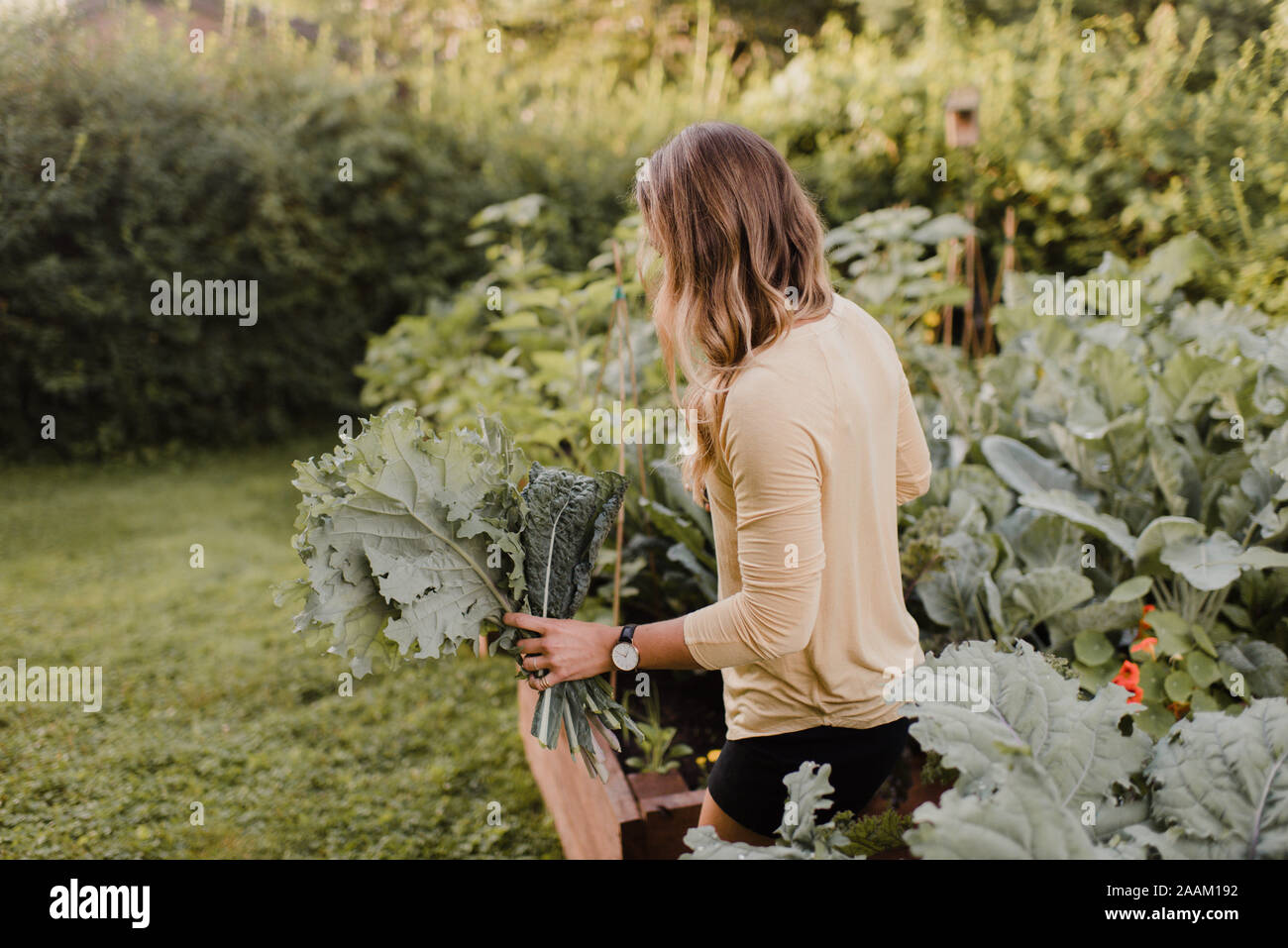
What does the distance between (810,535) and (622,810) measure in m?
1.13

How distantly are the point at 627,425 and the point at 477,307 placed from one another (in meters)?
2.46

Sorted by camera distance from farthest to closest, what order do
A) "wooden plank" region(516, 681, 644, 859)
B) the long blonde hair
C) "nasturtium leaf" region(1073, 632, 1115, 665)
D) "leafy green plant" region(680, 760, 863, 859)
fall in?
"nasturtium leaf" region(1073, 632, 1115, 665) → "wooden plank" region(516, 681, 644, 859) → the long blonde hair → "leafy green plant" region(680, 760, 863, 859)

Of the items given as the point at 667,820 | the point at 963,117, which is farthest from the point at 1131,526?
the point at 963,117

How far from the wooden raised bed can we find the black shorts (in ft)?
1.36

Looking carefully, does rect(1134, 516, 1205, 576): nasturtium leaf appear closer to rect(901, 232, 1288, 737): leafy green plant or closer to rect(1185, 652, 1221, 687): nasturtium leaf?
rect(901, 232, 1288, 737): leafy green plant

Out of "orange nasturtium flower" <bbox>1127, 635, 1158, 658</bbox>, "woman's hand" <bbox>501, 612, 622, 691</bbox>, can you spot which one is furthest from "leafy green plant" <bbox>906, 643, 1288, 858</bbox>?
"orange nasturtium flower" <bbox>1127, 635, 1158, 658</bbox>

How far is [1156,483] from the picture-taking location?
270cm

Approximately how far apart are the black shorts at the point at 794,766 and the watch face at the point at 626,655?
0.28m


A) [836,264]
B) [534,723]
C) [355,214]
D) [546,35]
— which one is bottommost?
[534,723]

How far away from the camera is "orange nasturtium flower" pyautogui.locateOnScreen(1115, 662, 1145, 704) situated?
2256mm

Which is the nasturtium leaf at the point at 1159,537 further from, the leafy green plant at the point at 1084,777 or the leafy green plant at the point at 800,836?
the leafy green plant at the point at 800,836

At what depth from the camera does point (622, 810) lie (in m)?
2.10

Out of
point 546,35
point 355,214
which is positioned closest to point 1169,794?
point 355,214

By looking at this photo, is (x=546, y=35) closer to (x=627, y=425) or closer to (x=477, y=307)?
(x=477, y=307)
